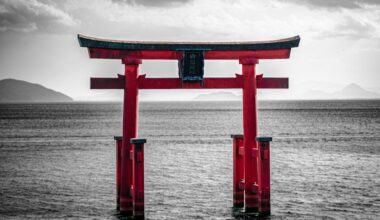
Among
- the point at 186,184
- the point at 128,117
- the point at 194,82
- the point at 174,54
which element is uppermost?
the point at 174,54

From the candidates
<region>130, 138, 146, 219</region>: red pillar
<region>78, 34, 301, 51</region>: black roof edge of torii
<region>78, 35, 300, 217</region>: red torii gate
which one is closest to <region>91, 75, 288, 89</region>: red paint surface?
<region>78, 35, 300, 217</region>: red torii gate

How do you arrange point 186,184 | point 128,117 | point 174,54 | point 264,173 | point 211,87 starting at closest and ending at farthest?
point 264,173 → point 128,117 → point 174,54 → point 211,87 → point 186,184

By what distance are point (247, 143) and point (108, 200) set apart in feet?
23.1

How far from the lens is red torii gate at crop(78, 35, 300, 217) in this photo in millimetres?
14875

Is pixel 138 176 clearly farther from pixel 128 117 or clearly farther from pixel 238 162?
pixel 238 162

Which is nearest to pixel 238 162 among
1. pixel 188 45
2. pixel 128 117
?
pixel 128 117

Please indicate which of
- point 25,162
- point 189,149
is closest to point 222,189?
point 25,162

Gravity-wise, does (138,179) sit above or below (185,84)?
below

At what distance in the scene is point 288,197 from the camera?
20828 mm

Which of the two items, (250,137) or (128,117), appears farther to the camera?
(250,137)

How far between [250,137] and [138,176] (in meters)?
3.56

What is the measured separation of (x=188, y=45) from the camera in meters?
15.4

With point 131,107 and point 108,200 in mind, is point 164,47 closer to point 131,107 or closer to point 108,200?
point 131,107

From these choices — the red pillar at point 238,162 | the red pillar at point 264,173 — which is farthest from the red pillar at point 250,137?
the red pillar at point 238,162
